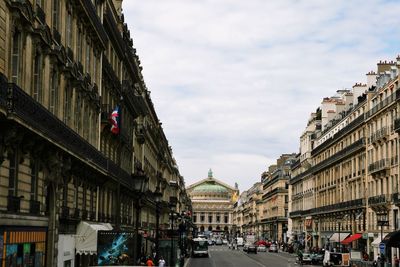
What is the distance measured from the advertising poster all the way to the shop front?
2.30m

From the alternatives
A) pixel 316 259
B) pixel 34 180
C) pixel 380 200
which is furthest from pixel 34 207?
pixel 316 259

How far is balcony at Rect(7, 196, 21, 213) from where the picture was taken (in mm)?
22953

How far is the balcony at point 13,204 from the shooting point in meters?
23.0

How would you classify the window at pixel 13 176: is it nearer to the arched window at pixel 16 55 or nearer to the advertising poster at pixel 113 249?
the arched window at pixel 16 55

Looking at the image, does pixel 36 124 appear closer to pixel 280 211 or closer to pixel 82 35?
pixel 82 35

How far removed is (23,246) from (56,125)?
165 inches

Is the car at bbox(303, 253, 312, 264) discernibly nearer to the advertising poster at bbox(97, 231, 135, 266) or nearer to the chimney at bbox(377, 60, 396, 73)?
the chimney at bbox(377, 60, 396, 73)

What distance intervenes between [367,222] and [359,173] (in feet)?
21.4

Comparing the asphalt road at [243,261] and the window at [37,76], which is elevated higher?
the window at [37,76]

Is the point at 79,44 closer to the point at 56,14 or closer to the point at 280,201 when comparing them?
the point at 56,14

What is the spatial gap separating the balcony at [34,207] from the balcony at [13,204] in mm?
1732

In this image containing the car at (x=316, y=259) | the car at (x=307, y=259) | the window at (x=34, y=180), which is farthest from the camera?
the car at (x=316, y=259)

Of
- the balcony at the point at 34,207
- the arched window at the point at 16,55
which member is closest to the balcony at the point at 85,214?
the balcony at the point at 34,207

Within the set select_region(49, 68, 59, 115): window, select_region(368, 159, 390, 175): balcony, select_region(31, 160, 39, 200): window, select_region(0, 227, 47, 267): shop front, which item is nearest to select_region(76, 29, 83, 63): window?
select_region(49, 68, 59, 115): window
